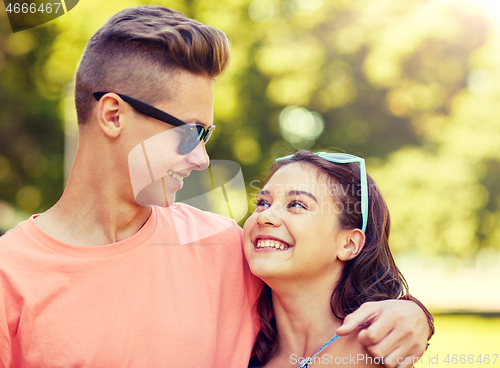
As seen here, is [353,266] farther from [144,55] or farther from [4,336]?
[4,336]

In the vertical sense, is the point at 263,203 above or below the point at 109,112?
below

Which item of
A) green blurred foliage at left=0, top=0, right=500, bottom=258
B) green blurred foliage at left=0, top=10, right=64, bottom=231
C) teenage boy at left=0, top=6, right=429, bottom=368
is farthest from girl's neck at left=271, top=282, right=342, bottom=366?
green blurred foliage at left=0, top=10, right=64, bottom=231

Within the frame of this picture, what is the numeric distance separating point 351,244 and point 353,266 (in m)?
0.12

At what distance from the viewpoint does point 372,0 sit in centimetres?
958

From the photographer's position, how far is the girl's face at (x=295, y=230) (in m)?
2.31

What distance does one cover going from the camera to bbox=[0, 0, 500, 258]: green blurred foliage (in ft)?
27.8

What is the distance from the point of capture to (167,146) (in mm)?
2238

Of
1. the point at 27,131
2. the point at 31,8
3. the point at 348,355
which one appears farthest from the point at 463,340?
the point at 31,8

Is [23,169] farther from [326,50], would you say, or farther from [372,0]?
[372,0]

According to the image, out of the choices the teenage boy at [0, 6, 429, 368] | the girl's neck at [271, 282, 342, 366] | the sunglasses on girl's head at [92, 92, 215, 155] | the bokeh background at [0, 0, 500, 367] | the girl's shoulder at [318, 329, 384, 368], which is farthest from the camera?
the bokeh background at [0, 0, 500, 367]

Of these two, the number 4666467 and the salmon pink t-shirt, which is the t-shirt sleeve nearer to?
the salmon pink t-shirt

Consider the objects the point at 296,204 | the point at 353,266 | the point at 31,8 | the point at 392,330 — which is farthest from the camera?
the point at 31,8

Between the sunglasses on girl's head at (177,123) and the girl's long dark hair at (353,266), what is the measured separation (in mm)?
626

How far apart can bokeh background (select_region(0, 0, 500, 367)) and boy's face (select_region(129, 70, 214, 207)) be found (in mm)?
5818
